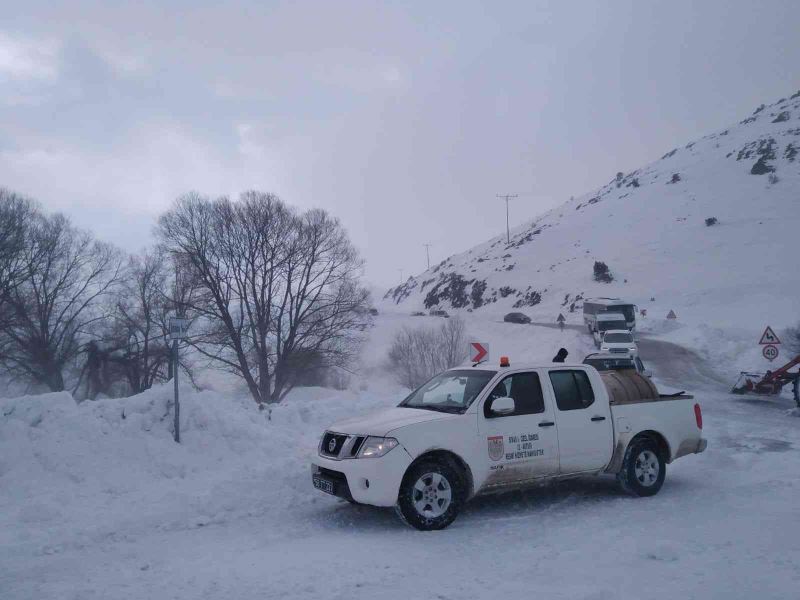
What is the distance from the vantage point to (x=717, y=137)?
424ft

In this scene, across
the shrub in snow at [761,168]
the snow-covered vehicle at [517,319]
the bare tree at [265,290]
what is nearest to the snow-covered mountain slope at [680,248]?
the shrub in snow at [761,168]

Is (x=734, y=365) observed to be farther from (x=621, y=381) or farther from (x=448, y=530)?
(x=448, y=530)

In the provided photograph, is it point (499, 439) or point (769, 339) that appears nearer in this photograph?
point (499, 439)

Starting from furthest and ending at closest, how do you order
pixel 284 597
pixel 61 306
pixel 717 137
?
pixel 717 137, pixel 61 306, pixel 284 597

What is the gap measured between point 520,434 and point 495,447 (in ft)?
1.22

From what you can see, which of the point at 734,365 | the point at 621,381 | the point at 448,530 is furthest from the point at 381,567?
the point at 734,365

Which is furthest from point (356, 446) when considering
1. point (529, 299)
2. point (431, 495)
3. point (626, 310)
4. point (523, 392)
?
point (529, 299)

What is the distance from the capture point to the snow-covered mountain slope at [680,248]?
2313 inches

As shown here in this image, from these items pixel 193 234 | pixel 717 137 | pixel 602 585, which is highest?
pixel 717 137

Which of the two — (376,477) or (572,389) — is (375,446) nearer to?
(376,477)

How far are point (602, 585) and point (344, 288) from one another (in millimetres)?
21692

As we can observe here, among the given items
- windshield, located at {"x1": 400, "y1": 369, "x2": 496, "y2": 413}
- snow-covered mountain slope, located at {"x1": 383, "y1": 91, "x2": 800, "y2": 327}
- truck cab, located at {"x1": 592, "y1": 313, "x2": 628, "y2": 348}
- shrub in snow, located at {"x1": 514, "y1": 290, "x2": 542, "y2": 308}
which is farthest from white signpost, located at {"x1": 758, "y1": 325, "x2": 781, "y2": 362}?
shrub in snow, located at {"x1": 514, "y1": 290, "x2": 542, "y2": 308}

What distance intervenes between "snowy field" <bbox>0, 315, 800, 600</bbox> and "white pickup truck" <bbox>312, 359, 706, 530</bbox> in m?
0.39

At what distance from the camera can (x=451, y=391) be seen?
311 inches
